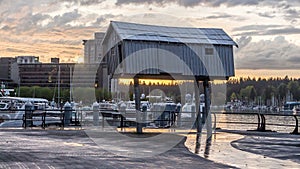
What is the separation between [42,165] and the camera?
492 inches

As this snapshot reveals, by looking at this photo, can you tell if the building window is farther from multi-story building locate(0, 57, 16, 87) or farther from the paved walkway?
multi-story building locate(0, 57, 16, 87)

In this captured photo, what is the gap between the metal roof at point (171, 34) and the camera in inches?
960

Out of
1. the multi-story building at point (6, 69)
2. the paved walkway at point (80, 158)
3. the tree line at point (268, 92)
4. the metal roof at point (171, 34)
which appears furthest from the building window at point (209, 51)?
the multi-story building at point (6, 69)

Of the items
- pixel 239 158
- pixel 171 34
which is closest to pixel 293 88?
pixel 171 34

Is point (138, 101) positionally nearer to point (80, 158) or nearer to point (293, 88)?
point (80, 158)

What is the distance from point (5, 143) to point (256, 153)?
8.24 m

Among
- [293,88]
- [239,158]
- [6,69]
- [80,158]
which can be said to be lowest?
[239,158]

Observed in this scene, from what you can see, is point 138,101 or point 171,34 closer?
point 171,34

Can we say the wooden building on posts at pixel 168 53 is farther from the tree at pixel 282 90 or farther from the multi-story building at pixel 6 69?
the multi-story building at pixel 6 69

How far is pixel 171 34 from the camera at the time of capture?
25312mm

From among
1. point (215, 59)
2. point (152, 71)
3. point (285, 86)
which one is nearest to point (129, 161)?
point (152, 71)

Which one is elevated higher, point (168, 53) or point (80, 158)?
point (168, 53)

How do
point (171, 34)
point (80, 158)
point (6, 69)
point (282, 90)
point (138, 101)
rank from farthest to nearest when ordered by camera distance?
point (6, 69), point (282, 90), point (138, 101), point (171, 34), point (80, 158)

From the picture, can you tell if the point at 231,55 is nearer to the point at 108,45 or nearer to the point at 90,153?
the point at 108,45
